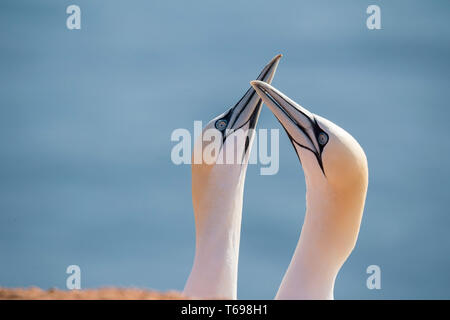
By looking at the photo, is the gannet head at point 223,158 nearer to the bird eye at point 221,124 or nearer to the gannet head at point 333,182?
the bird eye at point 221,124

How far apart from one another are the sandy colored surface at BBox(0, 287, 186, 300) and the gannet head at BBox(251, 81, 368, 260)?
6331 mm

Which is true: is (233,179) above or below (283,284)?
above

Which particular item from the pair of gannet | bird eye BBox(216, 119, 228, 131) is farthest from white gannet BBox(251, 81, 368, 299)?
bird eye BBox(216, 119, 228, 131)

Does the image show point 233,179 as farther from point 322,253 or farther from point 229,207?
point 322,253

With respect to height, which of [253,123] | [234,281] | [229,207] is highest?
[253,123]

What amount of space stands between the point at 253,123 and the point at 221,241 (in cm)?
243

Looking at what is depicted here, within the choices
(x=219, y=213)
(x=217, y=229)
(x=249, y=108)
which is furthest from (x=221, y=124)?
(x=217, y=229)

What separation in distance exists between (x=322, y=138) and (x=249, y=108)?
7.69ft

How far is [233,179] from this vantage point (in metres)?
18.7

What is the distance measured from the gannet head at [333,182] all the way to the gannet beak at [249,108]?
1642mm
